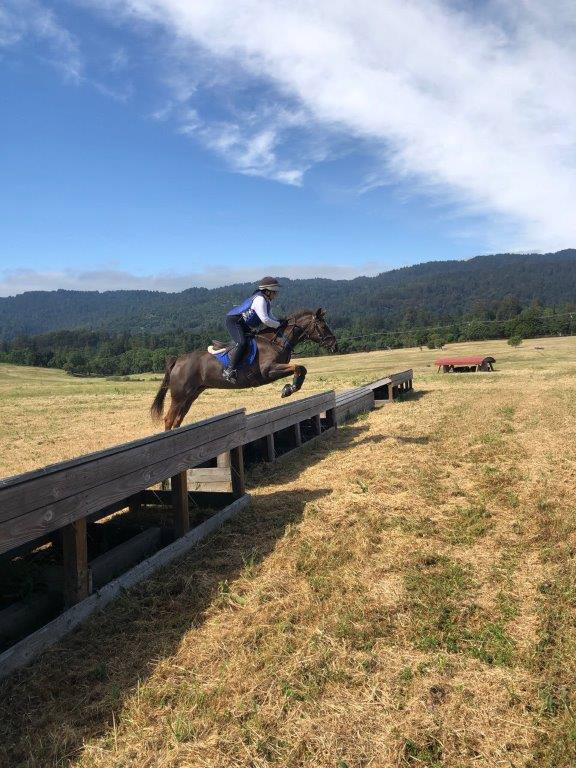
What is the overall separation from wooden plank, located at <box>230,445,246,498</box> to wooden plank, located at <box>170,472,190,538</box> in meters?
1.41

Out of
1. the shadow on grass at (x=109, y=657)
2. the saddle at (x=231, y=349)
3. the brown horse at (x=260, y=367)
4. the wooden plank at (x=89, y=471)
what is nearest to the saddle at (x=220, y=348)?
the saddle at (x=231, y=349)

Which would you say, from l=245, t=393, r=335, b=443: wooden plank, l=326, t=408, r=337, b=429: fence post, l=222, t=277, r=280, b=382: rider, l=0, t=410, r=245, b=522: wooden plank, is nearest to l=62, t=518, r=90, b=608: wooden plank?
l=0, t=410, r=245, b=522: wooden plank

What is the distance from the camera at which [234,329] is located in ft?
29.6

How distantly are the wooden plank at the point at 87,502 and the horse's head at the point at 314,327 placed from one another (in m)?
4.54

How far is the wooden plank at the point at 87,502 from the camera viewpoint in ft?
10.6

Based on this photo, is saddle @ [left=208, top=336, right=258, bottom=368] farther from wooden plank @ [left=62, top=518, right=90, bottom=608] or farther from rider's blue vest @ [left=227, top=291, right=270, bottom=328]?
wooden plank @ [left=62, top=518, right=90, bottom=608]

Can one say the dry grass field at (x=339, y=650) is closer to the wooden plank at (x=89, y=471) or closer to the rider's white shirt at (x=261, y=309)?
the wooden plank at (x=89, y=471)

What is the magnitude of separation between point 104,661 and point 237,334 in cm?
620

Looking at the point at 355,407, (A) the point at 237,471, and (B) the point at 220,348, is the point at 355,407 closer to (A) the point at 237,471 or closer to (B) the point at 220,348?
(B) the point at 220,348

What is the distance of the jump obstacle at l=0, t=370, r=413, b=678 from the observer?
134 inches

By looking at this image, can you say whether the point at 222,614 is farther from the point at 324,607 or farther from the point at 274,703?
the point at 274,703

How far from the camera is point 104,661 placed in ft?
11.3

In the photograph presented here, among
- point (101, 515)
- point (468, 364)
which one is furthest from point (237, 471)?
point (468, 364)

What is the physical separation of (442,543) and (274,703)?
2.75 meters
